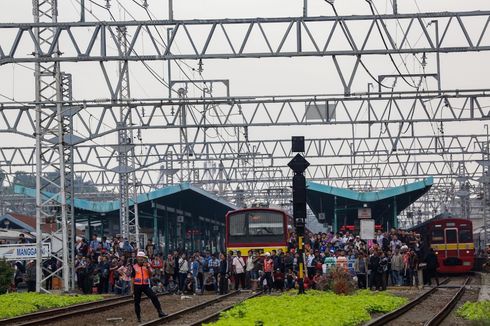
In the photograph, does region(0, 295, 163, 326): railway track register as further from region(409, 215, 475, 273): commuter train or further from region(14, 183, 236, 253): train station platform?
region(409, 215, 475, 273): commuter train

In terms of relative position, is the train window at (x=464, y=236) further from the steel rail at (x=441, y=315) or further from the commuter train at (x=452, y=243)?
the steel rail at (x=441, y=315)

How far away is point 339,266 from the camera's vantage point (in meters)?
28.6

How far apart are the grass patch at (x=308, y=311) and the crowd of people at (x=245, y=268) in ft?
24.3

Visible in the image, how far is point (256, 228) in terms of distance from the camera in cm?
3866

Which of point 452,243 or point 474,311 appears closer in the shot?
point 474,311

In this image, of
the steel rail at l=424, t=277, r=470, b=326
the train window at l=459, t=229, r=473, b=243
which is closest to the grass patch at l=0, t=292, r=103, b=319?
the steel rail at l=424, t=277, r=470, b=326

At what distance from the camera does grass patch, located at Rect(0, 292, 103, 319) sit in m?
23.9

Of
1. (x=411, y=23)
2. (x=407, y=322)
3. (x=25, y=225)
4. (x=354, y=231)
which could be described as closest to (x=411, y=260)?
(x=411, y=23)

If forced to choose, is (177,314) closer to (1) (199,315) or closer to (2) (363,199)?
(1) (199,315)

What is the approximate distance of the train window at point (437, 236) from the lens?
4594cm

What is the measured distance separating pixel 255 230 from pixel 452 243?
38.5ft

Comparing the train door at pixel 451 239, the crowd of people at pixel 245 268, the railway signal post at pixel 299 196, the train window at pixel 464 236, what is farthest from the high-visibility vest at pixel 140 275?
Result: the train window at pixel 464 236

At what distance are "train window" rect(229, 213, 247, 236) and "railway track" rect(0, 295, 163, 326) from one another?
976 centimetres

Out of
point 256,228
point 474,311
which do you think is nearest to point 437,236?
point 256,228
